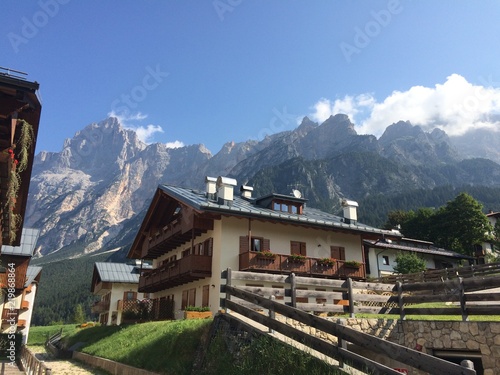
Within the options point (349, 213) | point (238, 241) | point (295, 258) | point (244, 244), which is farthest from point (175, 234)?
point (349, 213)

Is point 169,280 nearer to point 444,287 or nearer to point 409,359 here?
point 444,287

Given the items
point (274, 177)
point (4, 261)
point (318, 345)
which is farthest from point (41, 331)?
A: point (274, 177)

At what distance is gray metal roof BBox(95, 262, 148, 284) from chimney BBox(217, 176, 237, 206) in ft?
98.2

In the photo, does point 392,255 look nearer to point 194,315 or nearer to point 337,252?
point 337,252

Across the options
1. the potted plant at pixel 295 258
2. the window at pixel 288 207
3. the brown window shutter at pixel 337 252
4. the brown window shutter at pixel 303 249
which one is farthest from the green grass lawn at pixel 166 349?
the brown window shutter at pixel 337 252

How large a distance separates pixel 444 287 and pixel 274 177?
14301 cm

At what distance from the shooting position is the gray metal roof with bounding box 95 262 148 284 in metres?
50.1

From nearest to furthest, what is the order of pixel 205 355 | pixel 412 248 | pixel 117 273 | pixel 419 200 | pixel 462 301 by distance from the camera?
pixel 462 301
pixel 205 355
pixel 412 248
pixel 117 273
pixel 419 200

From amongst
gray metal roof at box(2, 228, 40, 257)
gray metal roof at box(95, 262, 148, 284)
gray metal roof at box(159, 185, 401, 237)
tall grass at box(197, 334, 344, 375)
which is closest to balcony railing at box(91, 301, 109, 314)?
gray metal roof at box(95, 262, 148, 284)

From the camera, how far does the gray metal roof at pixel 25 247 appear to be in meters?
29.3

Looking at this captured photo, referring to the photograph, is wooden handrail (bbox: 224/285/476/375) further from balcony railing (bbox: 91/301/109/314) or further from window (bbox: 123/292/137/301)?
balcony railing (bbox: 91/301/109/314)

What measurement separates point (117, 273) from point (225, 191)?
31683 mm

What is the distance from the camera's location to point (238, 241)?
2527 centimetres

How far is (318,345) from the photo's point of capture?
25.6ft
